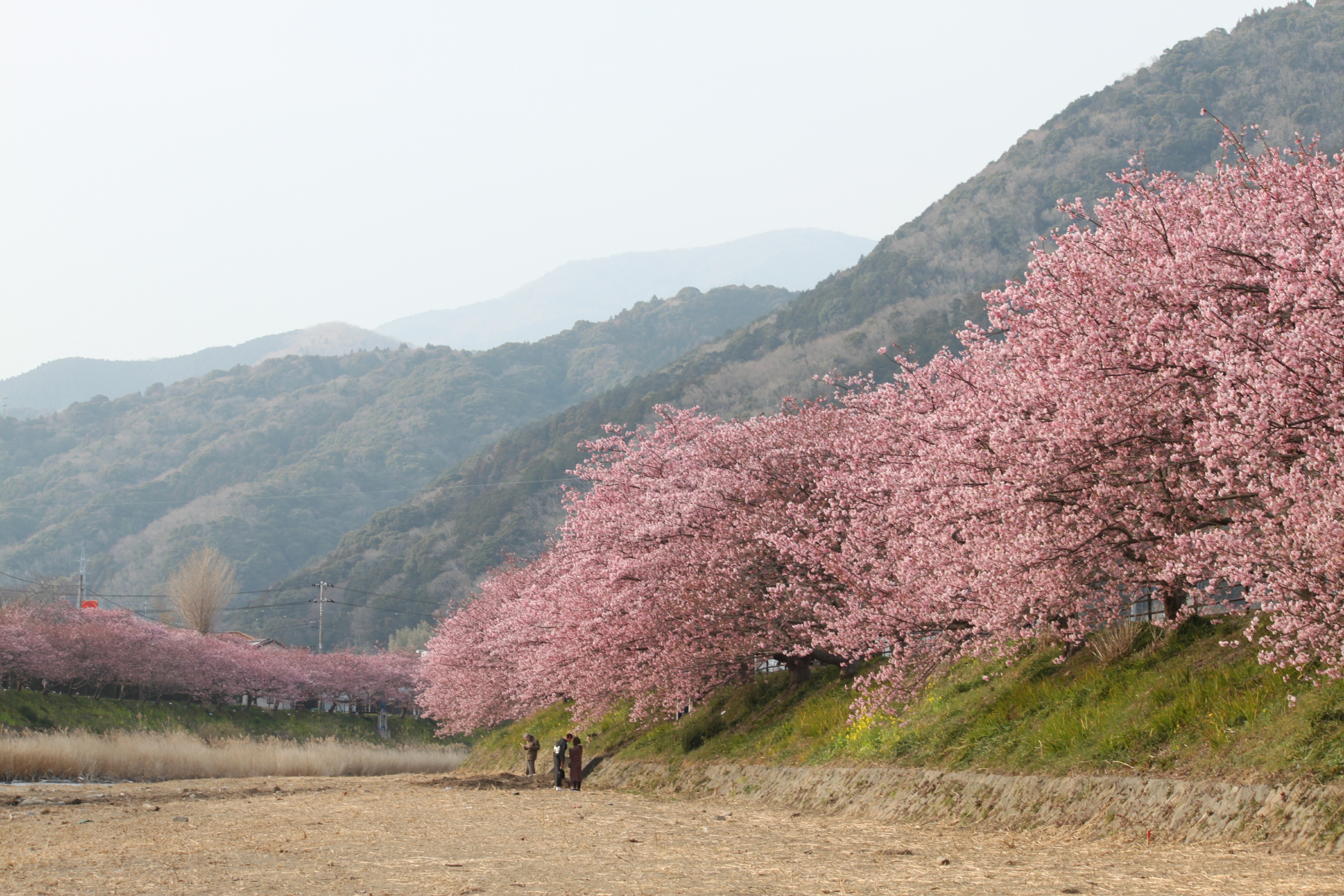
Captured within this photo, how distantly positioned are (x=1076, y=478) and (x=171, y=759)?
1191 inches

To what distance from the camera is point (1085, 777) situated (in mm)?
11016

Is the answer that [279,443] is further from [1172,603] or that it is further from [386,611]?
[1172,603]

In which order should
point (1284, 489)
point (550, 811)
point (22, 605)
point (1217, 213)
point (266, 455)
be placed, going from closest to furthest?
point (1284, 489), point (1217, 213), point (550, 811), point (22, 605), point (266, 455)

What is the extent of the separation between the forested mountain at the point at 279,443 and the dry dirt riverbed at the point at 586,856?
12054cm

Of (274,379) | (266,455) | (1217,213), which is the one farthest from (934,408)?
(274,379)

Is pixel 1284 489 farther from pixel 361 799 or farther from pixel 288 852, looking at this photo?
pixel 361 799

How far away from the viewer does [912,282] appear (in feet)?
369

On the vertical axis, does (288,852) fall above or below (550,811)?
above

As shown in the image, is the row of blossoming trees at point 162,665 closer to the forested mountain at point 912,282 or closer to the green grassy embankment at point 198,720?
the green grassy embankment at point 198,720

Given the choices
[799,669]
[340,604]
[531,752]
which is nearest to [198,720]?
[531,752]

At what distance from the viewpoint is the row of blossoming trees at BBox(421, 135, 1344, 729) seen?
8.41m

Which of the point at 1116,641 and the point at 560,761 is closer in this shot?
the point at 1116,641

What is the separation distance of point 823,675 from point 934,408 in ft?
25.6

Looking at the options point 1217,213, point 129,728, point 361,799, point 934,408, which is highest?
point 1217,213
